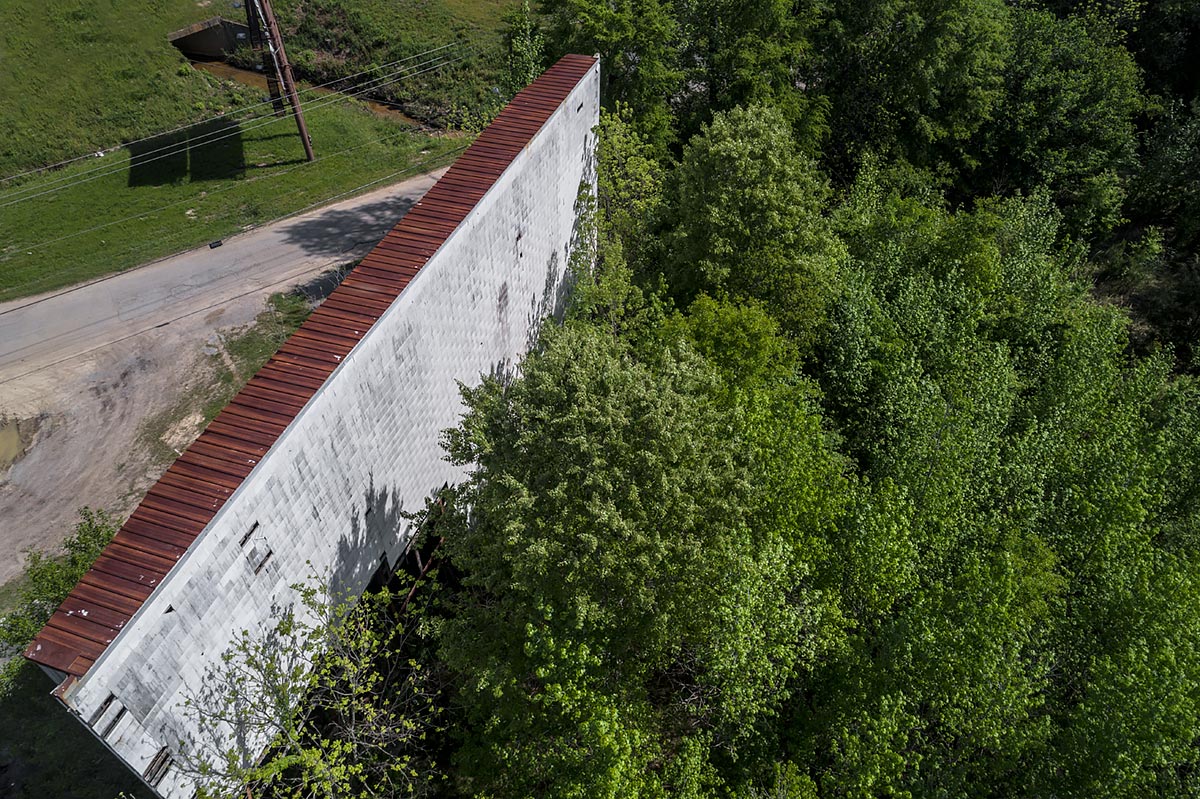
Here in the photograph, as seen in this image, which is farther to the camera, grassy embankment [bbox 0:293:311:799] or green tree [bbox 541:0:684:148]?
green tree [bbox 541:0:684:148]

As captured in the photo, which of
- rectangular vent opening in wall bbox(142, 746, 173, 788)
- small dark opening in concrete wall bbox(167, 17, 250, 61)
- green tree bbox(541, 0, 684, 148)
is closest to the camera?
rectangular vent opening in wall bbox(142, 746, 173, 788)

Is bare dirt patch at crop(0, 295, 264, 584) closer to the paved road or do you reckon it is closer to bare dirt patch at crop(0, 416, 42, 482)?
bare dirt patch at crop(0, 416, 42, 482)

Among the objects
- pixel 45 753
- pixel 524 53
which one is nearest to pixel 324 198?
pixel 524 53

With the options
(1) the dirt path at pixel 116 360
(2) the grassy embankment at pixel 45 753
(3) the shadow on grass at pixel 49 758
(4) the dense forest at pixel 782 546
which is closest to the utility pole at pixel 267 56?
(1) the dirt path at pixel 116 360

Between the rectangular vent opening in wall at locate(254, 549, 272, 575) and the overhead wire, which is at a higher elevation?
the overhead wire

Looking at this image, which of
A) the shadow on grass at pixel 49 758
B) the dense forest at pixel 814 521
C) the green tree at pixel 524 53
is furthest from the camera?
the green tree at pixel 524 53

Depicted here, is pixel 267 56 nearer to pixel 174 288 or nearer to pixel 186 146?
pixel 186 146

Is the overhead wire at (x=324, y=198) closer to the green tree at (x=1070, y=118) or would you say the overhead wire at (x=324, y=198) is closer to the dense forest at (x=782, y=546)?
the dense forest at (x=782, y=546)

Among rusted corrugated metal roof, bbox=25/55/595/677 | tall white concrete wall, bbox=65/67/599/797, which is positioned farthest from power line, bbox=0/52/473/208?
rusted corrugated metal roof, bbox=25/55/595/677
